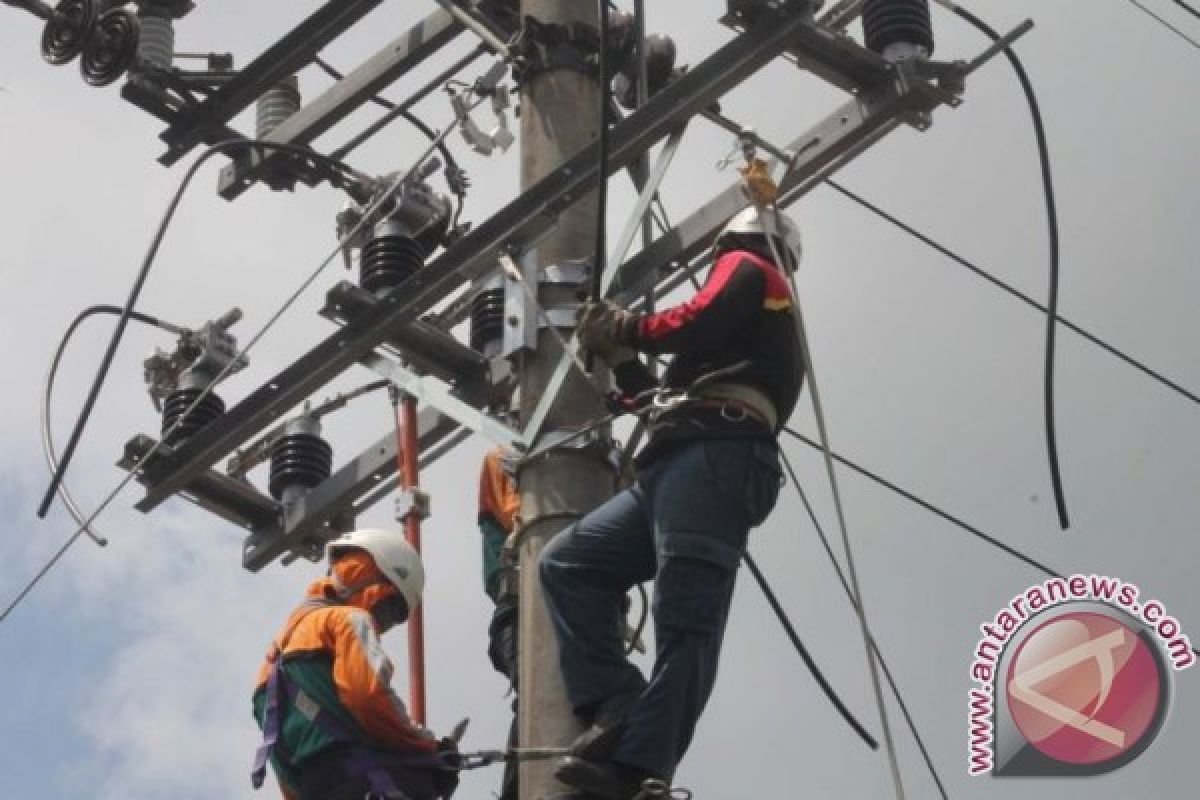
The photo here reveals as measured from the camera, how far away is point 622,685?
356 inches

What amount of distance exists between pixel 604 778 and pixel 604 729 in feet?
0.53

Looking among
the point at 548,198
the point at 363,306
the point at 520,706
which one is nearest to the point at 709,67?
the point at 548,198

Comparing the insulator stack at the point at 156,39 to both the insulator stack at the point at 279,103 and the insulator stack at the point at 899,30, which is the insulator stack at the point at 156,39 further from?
the insulator stack at the point at 899,30

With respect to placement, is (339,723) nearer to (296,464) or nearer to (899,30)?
(296,464)

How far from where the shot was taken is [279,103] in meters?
12.5

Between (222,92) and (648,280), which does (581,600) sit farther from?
(222,92)

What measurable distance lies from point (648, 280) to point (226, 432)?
6.29 feet

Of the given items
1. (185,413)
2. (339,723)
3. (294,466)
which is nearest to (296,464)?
(294,466)

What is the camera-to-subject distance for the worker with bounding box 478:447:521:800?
10523 mm

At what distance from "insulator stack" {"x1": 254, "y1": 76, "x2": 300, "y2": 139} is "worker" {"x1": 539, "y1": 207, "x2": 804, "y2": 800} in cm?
336

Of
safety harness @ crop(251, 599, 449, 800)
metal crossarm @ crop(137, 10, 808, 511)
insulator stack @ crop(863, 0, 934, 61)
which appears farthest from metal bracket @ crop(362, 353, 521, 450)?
insulator stack @ crop(863, 0, 934, 61)

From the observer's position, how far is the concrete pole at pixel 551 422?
9.11 m

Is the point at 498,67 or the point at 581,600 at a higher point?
the point at 498,67

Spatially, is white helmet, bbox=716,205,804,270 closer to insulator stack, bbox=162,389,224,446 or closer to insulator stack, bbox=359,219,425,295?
insulator stack, bbox=359,219,425,295
